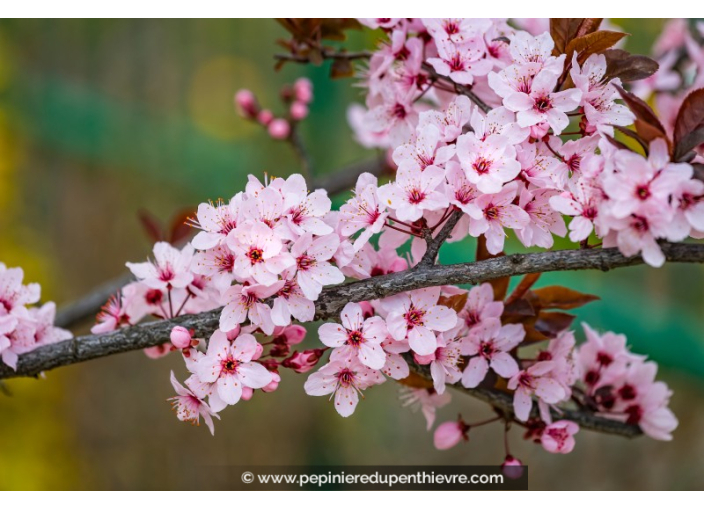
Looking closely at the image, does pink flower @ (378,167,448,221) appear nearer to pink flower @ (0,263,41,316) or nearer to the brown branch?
pink flower @ (0,263,41,316)

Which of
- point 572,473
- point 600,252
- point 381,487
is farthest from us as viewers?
point 572,473

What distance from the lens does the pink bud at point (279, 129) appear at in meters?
1.55

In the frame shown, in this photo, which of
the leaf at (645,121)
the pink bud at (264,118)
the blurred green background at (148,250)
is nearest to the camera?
the leaf at (645,121)

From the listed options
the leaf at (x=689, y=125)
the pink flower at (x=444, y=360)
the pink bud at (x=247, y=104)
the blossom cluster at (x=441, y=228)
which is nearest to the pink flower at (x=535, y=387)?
the blossom cluster at (x=441, y=228)

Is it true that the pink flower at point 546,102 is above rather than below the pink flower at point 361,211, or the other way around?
above

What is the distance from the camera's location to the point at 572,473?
2.50 m

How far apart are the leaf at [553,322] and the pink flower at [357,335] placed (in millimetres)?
287

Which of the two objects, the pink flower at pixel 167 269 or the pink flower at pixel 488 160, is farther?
the pink flower at pixel 167 269

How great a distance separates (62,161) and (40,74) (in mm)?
388

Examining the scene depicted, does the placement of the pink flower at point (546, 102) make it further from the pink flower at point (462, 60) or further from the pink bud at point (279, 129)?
the pink bud at point (279, 129)

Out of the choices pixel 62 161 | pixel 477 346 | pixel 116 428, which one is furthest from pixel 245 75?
pixel 477 346

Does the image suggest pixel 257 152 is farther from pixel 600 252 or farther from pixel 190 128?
pixel 600 252

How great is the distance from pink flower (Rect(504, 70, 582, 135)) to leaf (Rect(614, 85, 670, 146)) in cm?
6

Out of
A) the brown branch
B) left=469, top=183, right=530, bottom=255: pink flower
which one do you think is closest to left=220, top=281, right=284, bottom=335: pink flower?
left=469, top=183, right=530, bottom=255: pink flower
